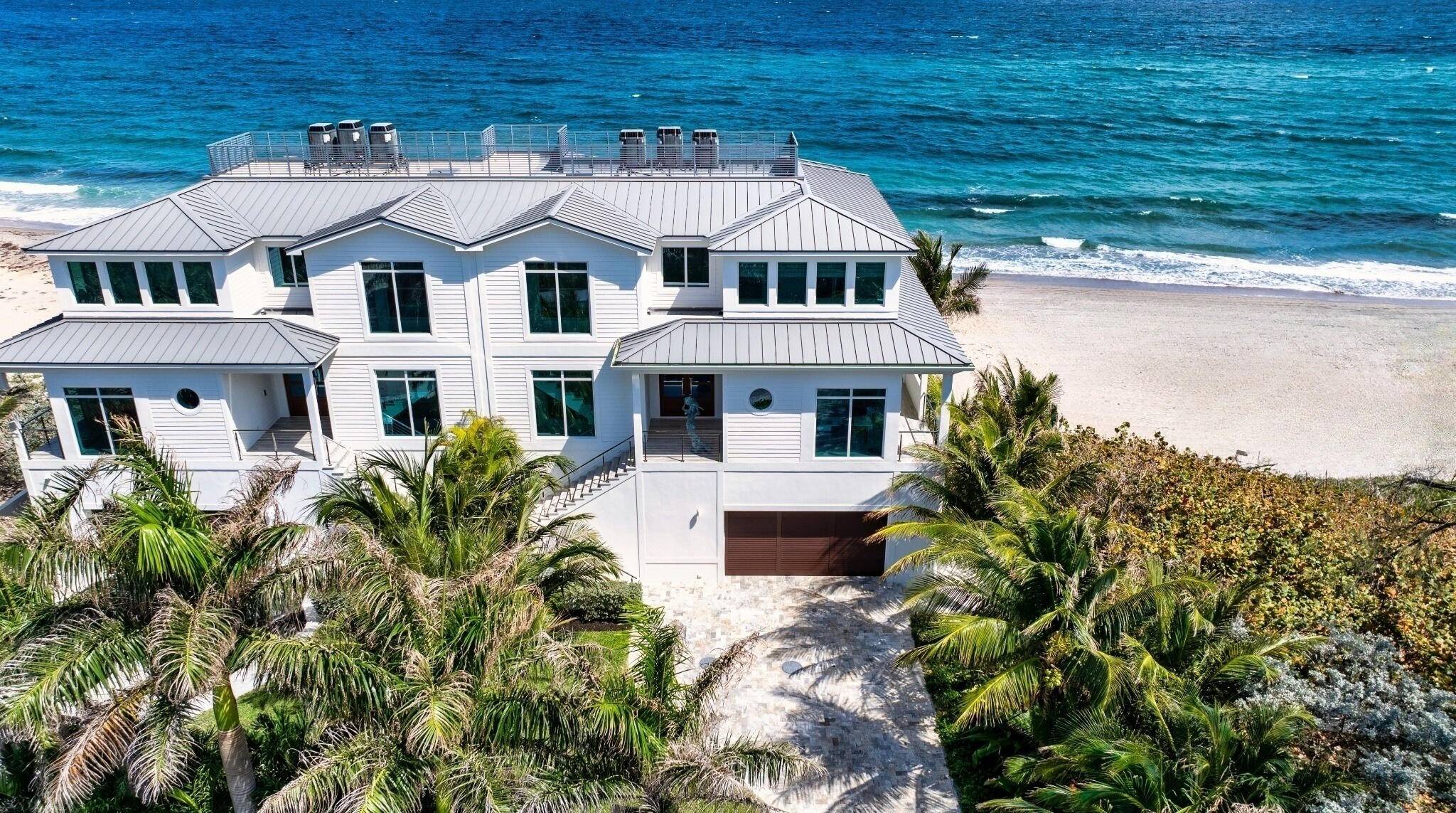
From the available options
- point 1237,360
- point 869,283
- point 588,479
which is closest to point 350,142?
point 588,479

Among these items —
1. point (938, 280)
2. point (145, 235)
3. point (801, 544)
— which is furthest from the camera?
point (938, 280)

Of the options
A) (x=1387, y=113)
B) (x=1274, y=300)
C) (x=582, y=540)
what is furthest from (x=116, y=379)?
(x=1387, y=113)

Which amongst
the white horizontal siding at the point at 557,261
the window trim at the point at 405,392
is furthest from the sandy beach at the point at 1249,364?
the window trim at the point at 405,392

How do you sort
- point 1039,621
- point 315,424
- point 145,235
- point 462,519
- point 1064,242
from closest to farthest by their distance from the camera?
point 1039,621
point 462,519
point 315,424
point 145,235
point 1064,242

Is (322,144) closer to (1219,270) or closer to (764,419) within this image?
(764,419)

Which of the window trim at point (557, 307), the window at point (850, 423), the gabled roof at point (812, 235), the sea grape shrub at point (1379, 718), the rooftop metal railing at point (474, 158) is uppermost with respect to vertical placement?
the rooftop metal railing at point (474, 158)

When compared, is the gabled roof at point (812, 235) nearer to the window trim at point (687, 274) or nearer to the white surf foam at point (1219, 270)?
the window trim at point (687, 274)
